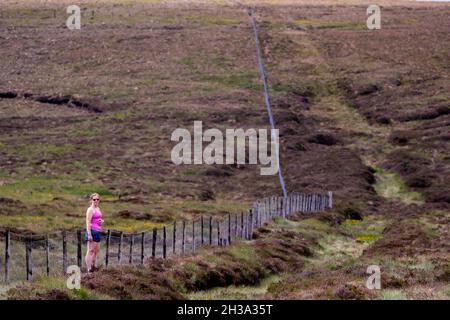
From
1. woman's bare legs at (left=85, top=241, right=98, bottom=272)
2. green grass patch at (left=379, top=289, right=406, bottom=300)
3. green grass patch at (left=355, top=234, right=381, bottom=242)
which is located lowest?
green grass patch at (left=355, top=234, right=381, bottom=242)

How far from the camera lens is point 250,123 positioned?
77.1 meters

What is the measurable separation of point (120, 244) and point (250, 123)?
54.0 meters

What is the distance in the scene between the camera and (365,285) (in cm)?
Result: 1953

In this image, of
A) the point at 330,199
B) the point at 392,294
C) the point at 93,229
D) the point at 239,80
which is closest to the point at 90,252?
the point at 93,229

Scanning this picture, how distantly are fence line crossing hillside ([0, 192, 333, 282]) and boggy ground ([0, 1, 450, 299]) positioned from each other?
65.6 inches

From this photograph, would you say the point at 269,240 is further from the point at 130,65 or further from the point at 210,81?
the point at 130,65

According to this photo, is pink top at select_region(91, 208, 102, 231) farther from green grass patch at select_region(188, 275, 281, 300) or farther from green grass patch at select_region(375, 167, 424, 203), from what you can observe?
green grass patch at select_region(375, 167, 424, 203)

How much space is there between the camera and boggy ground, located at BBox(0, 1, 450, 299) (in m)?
33.6

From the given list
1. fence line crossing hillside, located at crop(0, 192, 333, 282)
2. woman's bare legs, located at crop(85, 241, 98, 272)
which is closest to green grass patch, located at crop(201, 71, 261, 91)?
fence line crossing hillside, located at crop(0, 192, 333, 282)

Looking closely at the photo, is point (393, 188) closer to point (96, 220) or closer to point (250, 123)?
point (250, 123)

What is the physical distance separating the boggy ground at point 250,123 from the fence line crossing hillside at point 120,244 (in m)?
1.67

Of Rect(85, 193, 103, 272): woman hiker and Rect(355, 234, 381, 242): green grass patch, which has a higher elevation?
Rect(85, 193, 103, 272): woman hiker

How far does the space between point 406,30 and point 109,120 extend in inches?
2112

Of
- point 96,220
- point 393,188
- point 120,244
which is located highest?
point 96,220
